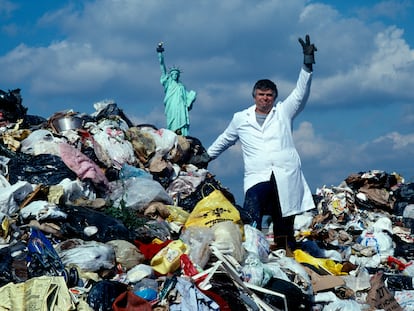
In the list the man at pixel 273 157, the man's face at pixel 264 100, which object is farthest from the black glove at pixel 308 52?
the man's face at pixel 264 100

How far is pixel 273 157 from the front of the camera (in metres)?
6.46

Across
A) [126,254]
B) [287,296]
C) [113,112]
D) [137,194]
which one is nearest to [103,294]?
[126,254]

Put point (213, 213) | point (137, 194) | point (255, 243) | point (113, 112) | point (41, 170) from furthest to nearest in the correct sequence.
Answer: point (113, 112), point (41, 170), point (137, 194), point (213, 213), point (255, 243)

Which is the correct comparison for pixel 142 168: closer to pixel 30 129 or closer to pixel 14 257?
pixel 30 129

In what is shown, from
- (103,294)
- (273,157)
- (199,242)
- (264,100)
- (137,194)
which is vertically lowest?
(103,294)

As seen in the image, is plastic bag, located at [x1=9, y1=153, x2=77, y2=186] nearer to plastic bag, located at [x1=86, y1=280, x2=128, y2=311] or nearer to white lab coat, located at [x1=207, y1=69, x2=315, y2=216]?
white lab coat, located at [x1=207, y1=69, x2=315, y2=216]

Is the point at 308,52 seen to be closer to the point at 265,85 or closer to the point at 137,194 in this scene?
the point at 265,85

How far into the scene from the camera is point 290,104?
6.54 m

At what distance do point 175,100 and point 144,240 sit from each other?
7.44 m

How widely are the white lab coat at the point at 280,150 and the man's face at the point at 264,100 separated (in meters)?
0.06

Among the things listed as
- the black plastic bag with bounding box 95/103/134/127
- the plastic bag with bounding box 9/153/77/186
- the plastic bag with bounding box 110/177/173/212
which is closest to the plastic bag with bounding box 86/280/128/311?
the plastic bag with bounding box 110/177/173/212

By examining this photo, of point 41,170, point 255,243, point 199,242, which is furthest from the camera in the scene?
point 41,170

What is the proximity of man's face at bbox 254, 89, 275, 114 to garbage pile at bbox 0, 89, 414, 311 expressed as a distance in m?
0.90

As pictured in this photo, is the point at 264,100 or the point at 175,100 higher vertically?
the point at 175,100
